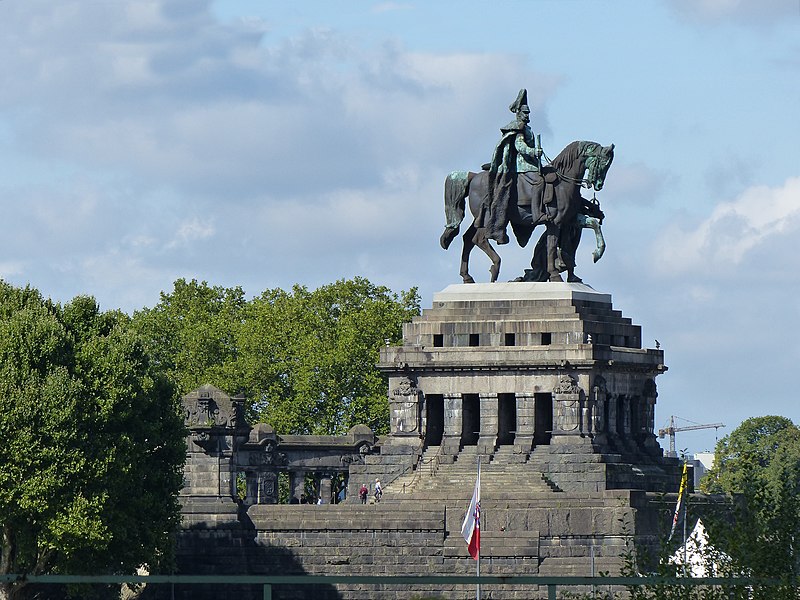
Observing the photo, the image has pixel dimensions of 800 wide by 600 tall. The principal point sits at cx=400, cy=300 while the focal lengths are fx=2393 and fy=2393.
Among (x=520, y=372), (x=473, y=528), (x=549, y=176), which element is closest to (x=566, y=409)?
(x=520, y=372)

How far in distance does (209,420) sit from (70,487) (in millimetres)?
14618

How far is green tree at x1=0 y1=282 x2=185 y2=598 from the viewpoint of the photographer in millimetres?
78312

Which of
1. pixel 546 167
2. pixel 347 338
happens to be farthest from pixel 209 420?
pixel 347 338

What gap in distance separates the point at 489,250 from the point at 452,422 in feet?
25.3

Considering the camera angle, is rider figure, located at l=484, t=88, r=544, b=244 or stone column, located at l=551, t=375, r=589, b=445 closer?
stone column, located at l=551, t=375, r=589, b=445

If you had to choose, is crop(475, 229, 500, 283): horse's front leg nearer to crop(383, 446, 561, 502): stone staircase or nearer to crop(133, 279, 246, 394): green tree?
crop(383, 446, 561, 502): stone staircase

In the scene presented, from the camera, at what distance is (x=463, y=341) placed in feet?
311

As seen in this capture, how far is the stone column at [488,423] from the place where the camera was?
92875 mm

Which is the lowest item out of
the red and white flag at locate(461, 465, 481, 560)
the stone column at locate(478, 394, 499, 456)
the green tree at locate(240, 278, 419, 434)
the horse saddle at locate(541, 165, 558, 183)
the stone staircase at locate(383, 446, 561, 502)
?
the red and white flag at locate(461, 465, 481, 560)

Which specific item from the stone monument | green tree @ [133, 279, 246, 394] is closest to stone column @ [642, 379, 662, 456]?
the stone monument

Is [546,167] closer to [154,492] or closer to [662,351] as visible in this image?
[662,351]

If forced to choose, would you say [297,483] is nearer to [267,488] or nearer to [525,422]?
[267,488]

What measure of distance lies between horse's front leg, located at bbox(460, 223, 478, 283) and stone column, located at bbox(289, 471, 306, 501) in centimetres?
1357

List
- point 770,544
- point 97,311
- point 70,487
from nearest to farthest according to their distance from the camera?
point 770,544
point 70,487
point 97,311
